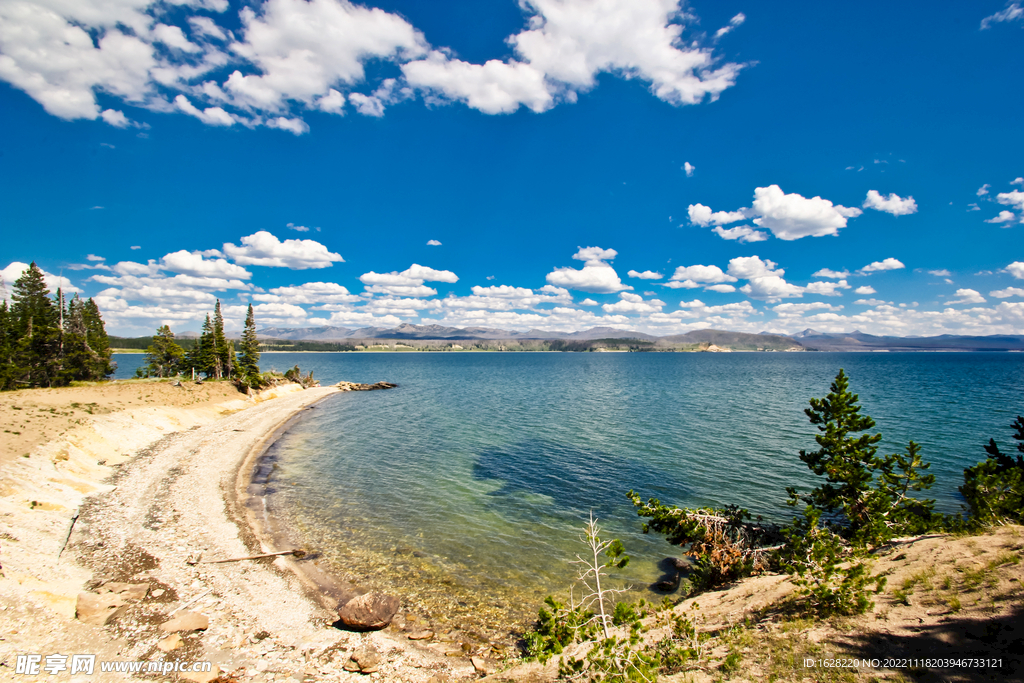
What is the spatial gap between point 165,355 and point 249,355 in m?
23.0

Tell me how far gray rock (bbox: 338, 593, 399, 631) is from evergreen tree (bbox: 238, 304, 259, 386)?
234 feet

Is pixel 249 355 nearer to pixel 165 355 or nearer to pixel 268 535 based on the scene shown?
pixel 165 355

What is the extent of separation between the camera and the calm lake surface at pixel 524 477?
58.8 feet

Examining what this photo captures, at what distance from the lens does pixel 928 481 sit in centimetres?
1488

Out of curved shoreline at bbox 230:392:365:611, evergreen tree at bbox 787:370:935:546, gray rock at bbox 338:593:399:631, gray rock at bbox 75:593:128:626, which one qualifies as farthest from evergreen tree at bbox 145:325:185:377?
evergreen tree at bbox 787:370:935:546

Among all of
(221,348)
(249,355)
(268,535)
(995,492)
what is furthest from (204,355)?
(995,492)

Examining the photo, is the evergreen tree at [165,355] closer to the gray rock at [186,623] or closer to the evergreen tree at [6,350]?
the evergreen tree at [6,350]

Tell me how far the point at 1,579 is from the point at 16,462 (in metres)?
14.4

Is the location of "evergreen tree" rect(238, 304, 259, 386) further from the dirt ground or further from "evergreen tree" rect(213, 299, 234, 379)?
the dirt ground

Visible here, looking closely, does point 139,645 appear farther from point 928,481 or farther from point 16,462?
point 928,481

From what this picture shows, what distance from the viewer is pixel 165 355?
85250 millimetres

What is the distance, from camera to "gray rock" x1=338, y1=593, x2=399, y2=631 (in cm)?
1372

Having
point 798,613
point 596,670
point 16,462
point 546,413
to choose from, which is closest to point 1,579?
point 16,462

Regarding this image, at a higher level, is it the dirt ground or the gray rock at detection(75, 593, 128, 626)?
the dirt ground
